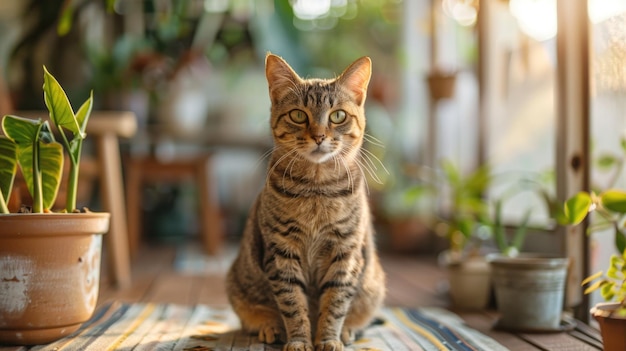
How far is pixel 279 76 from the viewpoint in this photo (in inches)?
73.8

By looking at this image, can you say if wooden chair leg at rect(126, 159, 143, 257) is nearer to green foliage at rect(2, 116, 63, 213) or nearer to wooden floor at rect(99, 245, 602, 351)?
wooden floor at rect(99, 245, 602, 351)

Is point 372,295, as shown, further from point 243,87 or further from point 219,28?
point 243,87

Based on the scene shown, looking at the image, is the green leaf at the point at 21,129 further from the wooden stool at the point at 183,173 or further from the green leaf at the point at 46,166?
the wooden stool at the point at 183,173

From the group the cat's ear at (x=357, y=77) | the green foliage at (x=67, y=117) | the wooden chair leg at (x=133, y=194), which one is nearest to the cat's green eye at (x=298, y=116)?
the cat's ear at (x=357, y=77)

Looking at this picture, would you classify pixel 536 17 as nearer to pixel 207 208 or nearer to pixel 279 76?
pixel 279 76

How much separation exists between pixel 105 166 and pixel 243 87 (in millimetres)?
2949

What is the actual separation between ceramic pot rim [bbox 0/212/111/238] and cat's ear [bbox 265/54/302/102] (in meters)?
0.62

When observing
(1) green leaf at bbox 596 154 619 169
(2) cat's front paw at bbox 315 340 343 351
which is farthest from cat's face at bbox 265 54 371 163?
(1) green leaf at bbox 596 154 619 169

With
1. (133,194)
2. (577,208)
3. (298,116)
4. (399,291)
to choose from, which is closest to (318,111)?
(298,116)

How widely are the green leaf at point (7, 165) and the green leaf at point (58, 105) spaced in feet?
0.44

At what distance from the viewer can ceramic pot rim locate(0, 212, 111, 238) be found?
1.63 m

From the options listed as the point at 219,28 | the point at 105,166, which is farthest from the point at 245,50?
the point at 105,166

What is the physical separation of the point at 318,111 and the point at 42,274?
2.74ft

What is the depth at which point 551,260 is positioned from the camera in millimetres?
2051
